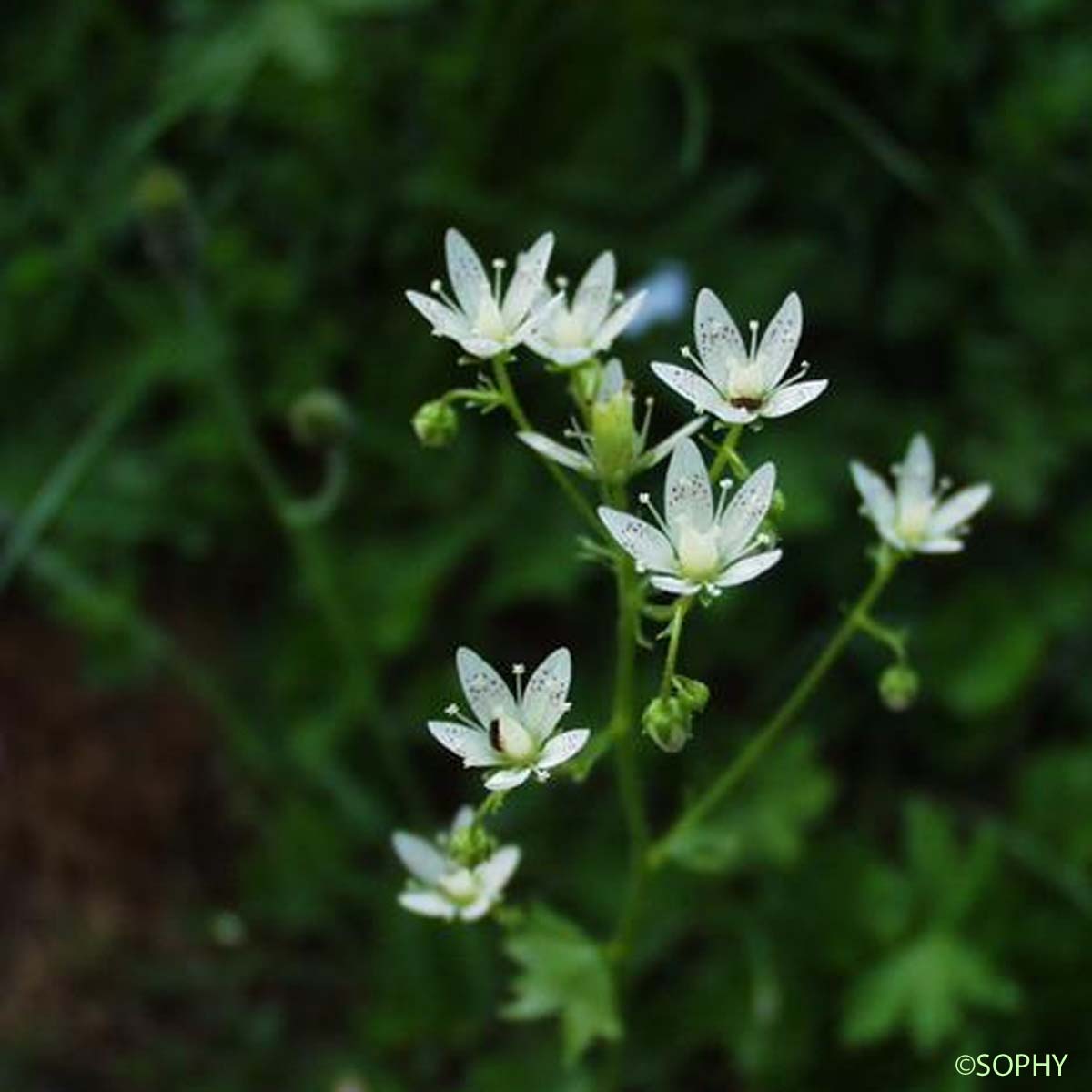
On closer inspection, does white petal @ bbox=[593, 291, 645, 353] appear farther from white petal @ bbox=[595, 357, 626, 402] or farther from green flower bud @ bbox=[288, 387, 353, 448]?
green flower bud @ bbox=[288, 387, 353, 448]

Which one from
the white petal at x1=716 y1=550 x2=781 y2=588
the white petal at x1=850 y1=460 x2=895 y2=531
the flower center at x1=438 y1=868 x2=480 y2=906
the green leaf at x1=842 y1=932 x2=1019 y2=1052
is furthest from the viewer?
the green leaf at x1=842 y1=932 x2=1019 y2=1052

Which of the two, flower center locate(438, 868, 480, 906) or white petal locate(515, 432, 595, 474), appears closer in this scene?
white petal locate(515, 432, 595, 474)

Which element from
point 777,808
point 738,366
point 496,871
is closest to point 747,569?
point 738,366

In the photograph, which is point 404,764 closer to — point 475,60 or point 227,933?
point 227,933

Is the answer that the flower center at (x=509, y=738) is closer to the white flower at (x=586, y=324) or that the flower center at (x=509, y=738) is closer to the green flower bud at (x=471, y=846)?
the green flower bud at (x=471, y=846)

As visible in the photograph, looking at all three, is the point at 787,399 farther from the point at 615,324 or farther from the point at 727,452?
the point at 615,324

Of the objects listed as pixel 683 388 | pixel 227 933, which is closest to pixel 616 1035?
pixel 683 388

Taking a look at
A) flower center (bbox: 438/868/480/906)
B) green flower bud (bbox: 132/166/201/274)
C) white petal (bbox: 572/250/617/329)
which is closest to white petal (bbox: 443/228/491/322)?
white petal (bbox: 572/250/617/329)
